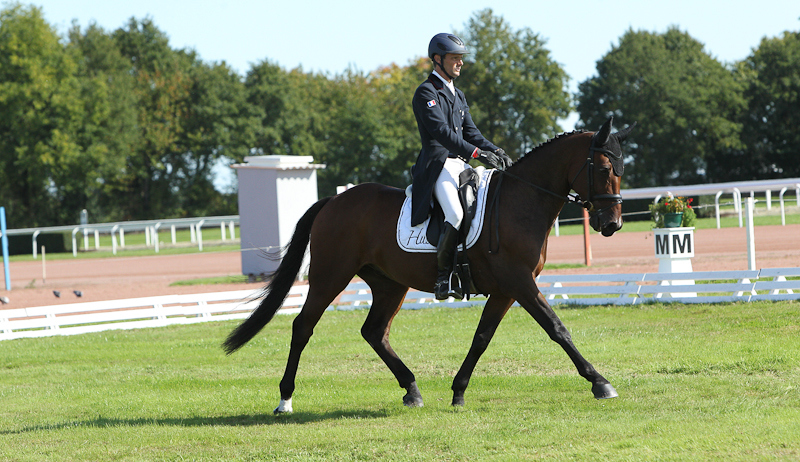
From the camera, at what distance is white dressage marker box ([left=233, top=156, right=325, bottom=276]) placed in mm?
20547

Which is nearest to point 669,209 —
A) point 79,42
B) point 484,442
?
point 484,442

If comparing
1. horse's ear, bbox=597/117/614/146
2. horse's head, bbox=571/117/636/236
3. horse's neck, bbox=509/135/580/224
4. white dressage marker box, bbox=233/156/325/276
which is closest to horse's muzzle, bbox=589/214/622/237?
horse's head, bbox=571/117/636/236

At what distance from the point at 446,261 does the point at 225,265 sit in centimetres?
2009

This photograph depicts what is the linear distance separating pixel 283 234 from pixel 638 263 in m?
8.72

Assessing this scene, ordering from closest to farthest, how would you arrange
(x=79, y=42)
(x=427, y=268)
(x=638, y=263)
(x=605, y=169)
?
(x=605, y=169) → (x=427, y=268) → (x=638, y=263) → (x=79, y=42)

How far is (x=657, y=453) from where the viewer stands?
4.41 metres

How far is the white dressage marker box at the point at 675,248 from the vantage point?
12.8 metres

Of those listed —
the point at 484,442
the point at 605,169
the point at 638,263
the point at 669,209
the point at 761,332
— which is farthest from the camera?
the point at 638,263

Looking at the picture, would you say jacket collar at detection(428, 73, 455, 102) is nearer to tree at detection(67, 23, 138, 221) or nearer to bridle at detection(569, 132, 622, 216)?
bridle at detection(569, 132, 622, 216)

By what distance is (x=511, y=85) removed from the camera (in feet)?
159

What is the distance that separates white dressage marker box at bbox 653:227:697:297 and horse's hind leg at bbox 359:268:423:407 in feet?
23.7

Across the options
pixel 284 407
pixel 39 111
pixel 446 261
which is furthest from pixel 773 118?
pixel 284 407

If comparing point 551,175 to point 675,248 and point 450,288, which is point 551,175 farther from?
point 675,248

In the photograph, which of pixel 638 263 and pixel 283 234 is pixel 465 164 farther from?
pixel 283 234
